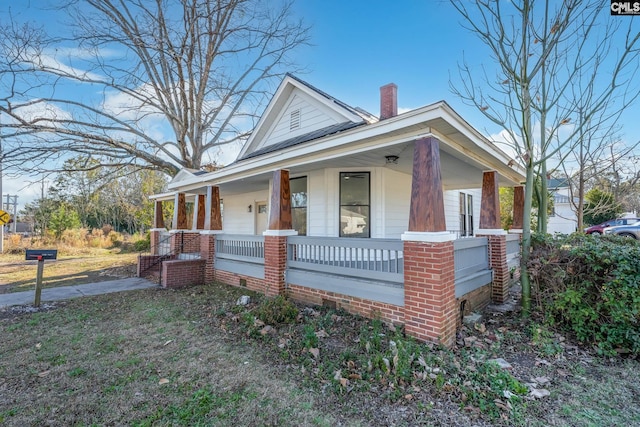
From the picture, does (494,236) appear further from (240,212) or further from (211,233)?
(240,212)

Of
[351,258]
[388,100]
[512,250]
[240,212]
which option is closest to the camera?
[351,258]

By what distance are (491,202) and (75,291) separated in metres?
10.7

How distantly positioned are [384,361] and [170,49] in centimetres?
1610

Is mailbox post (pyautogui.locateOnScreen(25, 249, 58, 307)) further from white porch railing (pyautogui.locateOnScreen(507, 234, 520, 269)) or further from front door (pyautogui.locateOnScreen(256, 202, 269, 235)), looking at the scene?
white porch railing (pyautogui.locateOnScreen(507, 234, 520, 269))

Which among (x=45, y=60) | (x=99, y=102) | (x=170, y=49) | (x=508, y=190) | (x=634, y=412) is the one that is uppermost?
(x=170, y=49)

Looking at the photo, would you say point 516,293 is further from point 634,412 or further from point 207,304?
point 207,304

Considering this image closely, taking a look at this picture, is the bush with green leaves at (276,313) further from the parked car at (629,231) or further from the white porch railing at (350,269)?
the parked car at (629,231)

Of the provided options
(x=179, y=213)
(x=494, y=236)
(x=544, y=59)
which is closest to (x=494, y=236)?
(x=494, y=236)

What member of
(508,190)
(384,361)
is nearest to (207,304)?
(384,361)

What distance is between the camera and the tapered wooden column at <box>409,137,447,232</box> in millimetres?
4188

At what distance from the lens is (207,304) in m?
6.43

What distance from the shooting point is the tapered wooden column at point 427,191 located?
4.19 m

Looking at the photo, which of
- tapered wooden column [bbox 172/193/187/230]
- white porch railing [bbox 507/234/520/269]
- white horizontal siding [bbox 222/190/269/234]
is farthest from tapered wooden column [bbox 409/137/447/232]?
tapered wooden column [bbox 172/193/187/230]

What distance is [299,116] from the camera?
889cm
